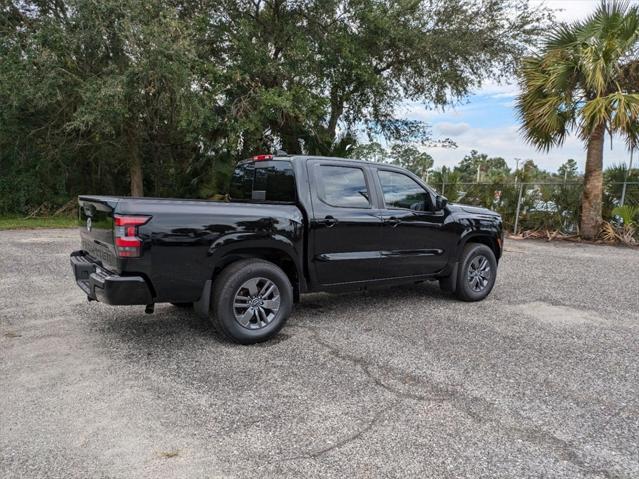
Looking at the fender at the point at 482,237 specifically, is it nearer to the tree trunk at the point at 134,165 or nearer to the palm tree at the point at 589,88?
the palm tree at the point at 589,88

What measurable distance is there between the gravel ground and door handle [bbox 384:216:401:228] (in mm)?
1048

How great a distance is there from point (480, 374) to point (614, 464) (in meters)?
1.24

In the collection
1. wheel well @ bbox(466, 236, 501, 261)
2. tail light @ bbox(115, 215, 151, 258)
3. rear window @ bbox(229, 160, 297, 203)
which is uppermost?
rear window @ bbox(229, 160, 297, 203)

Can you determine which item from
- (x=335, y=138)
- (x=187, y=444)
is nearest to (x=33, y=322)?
(x=187, y=444)

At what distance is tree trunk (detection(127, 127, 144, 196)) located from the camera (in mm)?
16984

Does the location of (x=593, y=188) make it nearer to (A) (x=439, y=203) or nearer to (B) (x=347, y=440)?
(A) (x=439, y=203)

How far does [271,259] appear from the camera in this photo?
189 inches

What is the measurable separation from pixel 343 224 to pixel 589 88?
10112mm

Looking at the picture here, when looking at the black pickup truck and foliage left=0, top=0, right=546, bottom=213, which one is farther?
foliage left=0, top=0, right=546, bottom=213

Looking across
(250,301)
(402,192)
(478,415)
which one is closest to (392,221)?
(402,192)

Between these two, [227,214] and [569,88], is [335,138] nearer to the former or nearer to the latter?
[569,88]

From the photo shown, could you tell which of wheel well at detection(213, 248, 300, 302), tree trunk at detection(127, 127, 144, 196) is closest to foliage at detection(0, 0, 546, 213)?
tree trunk at detection(127, 127, 144, 196)

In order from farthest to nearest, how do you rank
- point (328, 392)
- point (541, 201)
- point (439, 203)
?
point (541, 201) < point (439, 203) < point (328, 392)

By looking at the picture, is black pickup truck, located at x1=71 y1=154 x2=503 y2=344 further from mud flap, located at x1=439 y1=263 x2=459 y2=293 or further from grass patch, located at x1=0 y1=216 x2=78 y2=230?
grass patch, located at x1=0 y1=216 x2=78 y2=230
